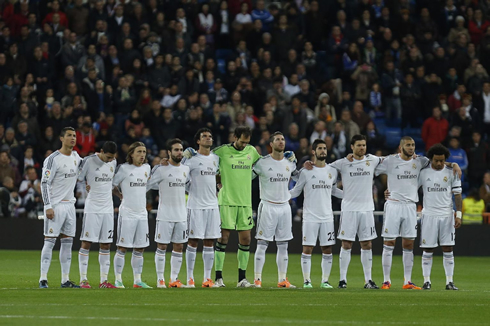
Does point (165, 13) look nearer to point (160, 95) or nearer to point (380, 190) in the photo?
point (160, 95)

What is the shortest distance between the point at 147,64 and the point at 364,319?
18167 mm

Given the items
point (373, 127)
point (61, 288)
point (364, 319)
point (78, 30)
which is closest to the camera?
point (364, 319)

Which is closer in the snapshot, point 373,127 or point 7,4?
point 373,127

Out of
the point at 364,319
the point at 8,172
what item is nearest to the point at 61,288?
the point at 364,319

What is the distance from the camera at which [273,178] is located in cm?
1817

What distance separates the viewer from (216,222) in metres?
17.8

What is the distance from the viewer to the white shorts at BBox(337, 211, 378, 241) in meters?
18.1

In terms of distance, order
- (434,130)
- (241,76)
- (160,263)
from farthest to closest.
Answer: (241,76) < (434,130) < (160,263)

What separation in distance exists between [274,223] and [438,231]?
114 inches

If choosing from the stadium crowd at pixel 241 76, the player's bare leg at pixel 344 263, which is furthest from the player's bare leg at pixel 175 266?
the stadium crowd at pixel 241 76

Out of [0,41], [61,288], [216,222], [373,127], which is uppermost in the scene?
[0,41]

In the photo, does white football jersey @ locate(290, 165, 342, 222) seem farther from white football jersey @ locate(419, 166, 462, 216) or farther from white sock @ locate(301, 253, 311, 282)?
white football jersey @ locate(419, 166, 462, 216)

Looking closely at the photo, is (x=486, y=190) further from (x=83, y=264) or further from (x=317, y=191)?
(x=83, y=264)

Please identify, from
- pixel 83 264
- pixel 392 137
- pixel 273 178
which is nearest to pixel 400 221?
pixel 273 178
